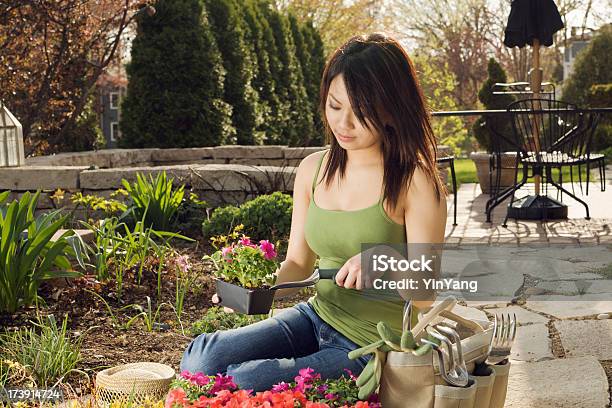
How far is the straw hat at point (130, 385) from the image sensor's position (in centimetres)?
245

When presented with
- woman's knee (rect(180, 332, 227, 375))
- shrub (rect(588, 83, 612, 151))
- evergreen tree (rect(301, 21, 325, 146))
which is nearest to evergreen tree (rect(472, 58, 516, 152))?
shrub (rect(588, 83, 612, 151))

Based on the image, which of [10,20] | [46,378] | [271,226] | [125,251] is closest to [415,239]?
[46,378]

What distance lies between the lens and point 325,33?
2075 cm

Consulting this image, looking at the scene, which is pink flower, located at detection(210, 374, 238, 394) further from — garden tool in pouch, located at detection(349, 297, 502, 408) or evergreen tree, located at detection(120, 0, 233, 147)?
evergreen tree, located at detection(120, 0, 233, 147)

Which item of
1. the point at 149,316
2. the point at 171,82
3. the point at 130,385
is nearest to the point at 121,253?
the point at 149,316

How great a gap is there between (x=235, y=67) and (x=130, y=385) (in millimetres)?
8757

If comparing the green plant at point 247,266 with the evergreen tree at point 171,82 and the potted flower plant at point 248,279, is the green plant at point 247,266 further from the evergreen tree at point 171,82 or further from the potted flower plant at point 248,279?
the evergreen tree at point 171,82

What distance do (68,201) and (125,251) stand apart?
1.92 meters

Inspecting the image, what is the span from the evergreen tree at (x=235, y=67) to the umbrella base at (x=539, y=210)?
4813 mm

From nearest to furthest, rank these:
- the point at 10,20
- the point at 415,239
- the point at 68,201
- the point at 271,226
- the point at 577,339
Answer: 1. the point at 415,239
2. the point at 577,339
3. the point at 271,226
4. the point at 68,201
5. the point at 10,20

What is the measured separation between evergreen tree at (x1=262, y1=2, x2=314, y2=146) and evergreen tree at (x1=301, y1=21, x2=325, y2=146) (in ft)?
2.21

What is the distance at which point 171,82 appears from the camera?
952 centimetres

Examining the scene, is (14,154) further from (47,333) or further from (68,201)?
(47,333)

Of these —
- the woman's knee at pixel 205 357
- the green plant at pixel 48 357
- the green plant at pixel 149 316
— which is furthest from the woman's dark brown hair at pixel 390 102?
the green plant at pixel 149 316
